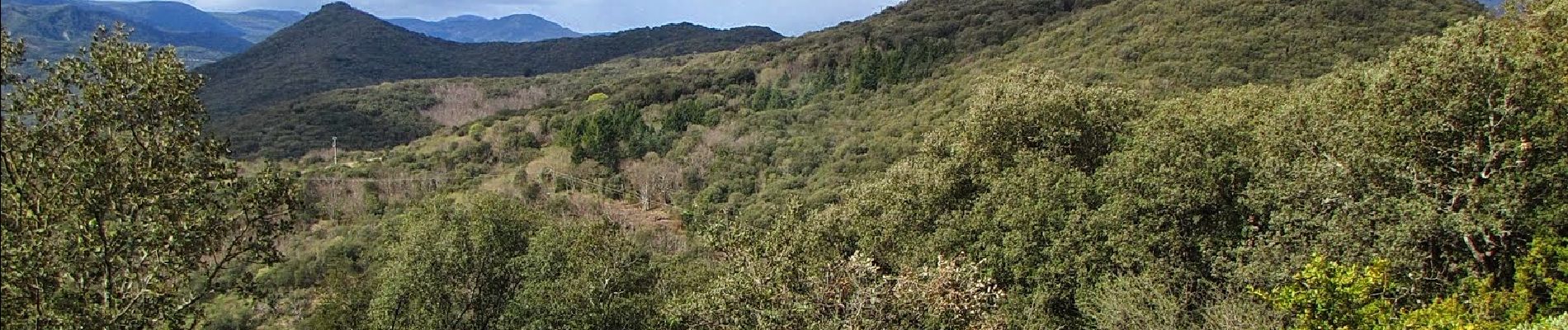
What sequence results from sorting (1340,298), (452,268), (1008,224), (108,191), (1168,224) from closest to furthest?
1. (108,191)
2. (1340,298)
3. (1168,224)
4. (1008,224)
5. (452,268)

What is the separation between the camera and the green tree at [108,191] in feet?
24.4

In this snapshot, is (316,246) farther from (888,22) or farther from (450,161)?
(888,22)

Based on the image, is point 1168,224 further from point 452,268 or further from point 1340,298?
point 452,268

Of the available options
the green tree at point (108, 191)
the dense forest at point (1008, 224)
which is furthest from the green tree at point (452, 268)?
the green tree at point (108, 191)

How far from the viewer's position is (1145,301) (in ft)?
49.2

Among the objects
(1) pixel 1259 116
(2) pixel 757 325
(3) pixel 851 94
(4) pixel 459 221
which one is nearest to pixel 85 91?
(2) pixel 757 325

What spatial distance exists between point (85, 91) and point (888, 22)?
130 metres

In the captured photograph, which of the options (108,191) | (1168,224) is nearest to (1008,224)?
(1168,224)

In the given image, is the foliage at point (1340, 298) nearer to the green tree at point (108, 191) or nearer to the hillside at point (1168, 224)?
the hillside at point (1168, 224)

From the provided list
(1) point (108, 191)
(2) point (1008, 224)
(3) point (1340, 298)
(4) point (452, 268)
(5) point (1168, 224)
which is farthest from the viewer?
(4) point (452, 268)

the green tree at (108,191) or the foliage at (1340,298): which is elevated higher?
the green tree at (108,191)

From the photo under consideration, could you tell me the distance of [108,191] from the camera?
315 inches

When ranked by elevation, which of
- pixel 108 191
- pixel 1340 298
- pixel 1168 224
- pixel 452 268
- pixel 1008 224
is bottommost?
pixel 452 268

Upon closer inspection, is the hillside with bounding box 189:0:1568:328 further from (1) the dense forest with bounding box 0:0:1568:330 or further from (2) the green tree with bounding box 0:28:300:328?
(2) the green tree with bounding box 0:28:300:328
